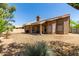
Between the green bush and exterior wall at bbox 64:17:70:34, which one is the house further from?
the green bush

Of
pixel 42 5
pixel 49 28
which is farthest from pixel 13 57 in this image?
pixel 42 5

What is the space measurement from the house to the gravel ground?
0.31ft

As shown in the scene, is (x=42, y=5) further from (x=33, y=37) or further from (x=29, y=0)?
(x=33, y=37)

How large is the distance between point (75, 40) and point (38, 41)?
766 mm

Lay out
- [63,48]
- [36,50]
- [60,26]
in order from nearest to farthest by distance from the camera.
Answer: [36,50], [63,48], [60,26]

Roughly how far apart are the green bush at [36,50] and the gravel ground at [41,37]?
127mm

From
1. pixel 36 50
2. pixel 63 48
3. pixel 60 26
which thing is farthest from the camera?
pixel 60 26

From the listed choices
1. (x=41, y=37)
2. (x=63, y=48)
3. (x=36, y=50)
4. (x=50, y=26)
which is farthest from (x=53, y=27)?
(x=36, y=50)

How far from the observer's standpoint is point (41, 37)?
3469mm

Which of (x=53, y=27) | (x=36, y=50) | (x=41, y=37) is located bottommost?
(x=36, y=50)

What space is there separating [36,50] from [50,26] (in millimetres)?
641

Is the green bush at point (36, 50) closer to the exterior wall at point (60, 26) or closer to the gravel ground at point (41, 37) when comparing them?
the gravel ground at point (41, 37)

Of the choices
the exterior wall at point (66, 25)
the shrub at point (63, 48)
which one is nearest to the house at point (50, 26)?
the exterior wall at point (66, 25)

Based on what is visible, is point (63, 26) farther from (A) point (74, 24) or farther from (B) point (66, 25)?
(A) point (74, 24)
